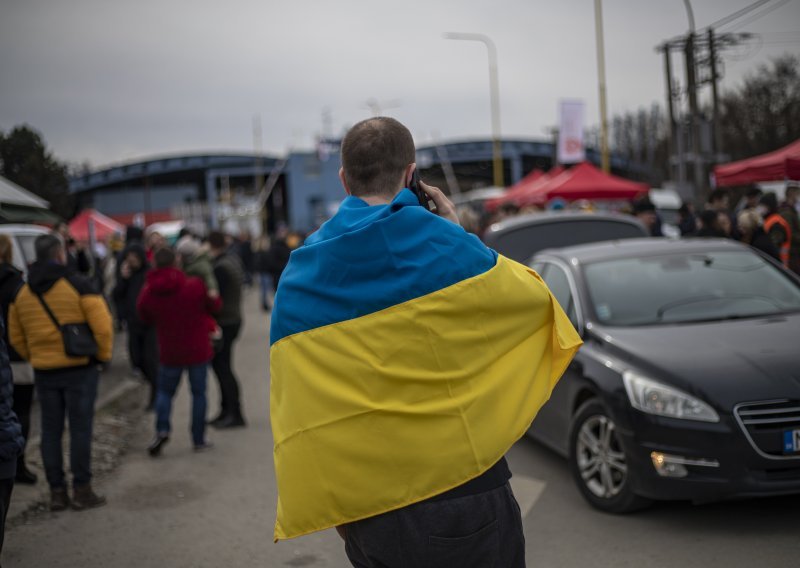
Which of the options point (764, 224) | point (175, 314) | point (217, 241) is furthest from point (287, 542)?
point (764, 224)

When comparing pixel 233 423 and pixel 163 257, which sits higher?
pixel 163 257

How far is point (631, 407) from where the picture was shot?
17.1 ft

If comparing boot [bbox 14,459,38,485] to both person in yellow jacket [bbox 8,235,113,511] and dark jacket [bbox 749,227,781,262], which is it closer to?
person in yellow jacket [bbox 8,235,113,511]

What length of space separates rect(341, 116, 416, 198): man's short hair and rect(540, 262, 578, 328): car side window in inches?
161

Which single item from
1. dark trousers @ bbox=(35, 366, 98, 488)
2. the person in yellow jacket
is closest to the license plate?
the person in yellow jacket

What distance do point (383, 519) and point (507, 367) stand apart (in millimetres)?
543

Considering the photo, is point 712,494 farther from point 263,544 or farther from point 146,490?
point 146,490

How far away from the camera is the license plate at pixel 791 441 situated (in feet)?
15.7

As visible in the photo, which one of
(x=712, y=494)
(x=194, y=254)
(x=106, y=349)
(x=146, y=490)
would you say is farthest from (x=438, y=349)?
(x=194, y=254)

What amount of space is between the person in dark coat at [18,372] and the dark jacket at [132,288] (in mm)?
3256

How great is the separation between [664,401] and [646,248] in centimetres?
219

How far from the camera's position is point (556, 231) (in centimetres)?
1059

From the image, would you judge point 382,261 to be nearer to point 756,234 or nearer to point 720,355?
point 720,355

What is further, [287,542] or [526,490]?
[526,490]
